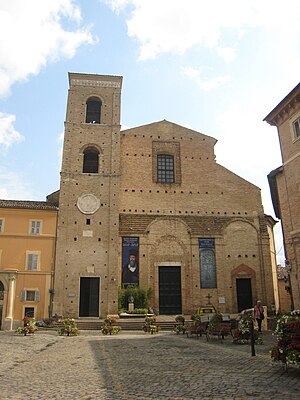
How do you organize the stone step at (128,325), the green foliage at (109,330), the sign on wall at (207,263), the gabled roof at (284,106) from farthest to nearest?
the sign on wall at (207,263)
the stone step at (128,325)
the green foliage at (109,330)
the gabled roof at (284,106)

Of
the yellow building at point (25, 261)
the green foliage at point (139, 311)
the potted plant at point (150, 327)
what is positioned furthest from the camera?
the green foliage at point (139, 311)

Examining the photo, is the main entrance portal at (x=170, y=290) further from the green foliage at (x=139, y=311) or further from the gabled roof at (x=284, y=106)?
the gabled roof at (x=284, y=106)

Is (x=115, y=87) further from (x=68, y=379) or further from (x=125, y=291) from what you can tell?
(x=68, y=379)

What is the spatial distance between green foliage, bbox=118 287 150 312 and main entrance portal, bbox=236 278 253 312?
5.95m

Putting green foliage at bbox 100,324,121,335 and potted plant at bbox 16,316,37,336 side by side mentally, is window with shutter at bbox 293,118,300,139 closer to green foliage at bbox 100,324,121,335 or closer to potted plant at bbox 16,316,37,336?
green foliage at bbox 100,324,121,335

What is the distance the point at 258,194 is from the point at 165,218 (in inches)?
276

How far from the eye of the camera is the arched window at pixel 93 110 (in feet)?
88.2

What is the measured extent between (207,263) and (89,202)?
8.62m

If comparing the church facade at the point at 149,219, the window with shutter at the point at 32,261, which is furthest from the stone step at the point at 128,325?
the window with shutter at the point at 32,261

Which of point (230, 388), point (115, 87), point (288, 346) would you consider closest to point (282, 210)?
point (288, 346)

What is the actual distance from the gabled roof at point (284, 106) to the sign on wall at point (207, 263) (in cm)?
1041

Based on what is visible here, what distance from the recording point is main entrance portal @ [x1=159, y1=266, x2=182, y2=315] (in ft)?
74.3

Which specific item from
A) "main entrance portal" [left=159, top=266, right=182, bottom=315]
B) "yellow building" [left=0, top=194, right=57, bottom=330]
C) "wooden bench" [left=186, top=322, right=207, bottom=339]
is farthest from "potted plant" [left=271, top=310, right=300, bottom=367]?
"yellow building" [left=0, top=194, right=57, bottom=330]

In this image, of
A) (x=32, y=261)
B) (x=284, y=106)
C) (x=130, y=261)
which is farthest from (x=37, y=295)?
(x=284, y=106)
